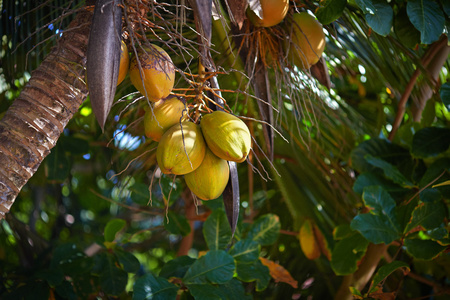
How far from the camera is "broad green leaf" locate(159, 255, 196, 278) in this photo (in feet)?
5.75

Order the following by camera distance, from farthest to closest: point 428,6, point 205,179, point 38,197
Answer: point 38,197
point 428,6
point 205,179

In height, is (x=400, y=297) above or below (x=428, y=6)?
below

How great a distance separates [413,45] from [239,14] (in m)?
0.71

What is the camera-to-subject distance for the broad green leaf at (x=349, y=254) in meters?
1.88

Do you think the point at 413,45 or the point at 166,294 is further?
the point at 166,294

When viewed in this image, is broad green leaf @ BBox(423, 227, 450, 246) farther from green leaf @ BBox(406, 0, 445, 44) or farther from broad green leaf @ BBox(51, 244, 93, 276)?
broad green leaf @ BBox(51, 244, 93, 276)

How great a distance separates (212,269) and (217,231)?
337 mm

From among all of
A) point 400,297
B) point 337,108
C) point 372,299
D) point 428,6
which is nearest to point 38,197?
point 337,108

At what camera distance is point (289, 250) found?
279 cm

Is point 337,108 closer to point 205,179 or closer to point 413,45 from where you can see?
point 413,45

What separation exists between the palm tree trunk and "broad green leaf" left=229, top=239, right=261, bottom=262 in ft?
3.30

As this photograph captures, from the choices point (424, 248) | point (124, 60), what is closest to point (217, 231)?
point (424, 248)

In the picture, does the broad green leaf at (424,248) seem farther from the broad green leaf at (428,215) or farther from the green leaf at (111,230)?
the green leaf at (111,230)

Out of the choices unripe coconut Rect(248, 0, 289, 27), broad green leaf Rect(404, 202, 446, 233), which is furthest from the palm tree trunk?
broad green leaf Rect(404, 202, 446, 233)
